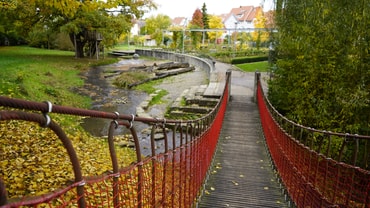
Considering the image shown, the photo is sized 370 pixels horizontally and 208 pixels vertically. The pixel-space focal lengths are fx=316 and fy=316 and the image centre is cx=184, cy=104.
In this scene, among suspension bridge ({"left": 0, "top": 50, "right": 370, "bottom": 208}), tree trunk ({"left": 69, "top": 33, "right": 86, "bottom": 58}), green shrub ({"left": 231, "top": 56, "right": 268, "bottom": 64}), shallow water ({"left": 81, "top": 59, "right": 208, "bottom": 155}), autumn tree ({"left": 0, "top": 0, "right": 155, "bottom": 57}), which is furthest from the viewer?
tree trunk ({"left": 69, "top": 33, "right": 86, "bottom": 58})

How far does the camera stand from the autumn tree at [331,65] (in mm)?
5590

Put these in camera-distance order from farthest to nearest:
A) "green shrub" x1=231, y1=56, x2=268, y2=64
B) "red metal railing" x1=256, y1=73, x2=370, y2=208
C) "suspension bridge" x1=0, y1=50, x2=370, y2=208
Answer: "green shrub" x1=231, y1=56, x2=268, y2=64 < "red metal railing" x1=256, y1=73, x2=370, y2=208 < "suspension bridge" x1=0, y1=50, x2=370, y2=208

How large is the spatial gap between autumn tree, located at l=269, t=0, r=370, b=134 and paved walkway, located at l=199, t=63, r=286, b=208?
4.01 feet

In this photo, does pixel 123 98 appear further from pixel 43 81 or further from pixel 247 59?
pixel 247 59

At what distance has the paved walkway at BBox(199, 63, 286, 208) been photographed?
4.31 meters

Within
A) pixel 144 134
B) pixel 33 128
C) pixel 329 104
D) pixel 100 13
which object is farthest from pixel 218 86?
pixel 100 13

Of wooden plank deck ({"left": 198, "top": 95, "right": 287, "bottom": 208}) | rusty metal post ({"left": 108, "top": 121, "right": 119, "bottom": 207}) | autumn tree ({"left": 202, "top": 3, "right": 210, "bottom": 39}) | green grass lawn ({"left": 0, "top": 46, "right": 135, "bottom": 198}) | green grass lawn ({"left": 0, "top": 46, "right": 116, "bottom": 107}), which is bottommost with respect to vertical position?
wooden plank deck ({"left": 198, "top": 95, "right": 287, "bottom": 208})

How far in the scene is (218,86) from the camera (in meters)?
12.4

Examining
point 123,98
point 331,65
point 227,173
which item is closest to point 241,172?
point 227,173

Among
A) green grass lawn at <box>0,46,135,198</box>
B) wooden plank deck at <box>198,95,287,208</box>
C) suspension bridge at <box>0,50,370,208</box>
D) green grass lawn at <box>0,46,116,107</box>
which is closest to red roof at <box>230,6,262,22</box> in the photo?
green grass lawn at <box>0,46,116,107</box>

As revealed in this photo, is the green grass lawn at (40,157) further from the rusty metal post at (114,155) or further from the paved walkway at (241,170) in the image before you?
the rusty metal post at (114,155)

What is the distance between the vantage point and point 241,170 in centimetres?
549

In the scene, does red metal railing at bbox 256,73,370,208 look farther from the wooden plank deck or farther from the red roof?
the red roof

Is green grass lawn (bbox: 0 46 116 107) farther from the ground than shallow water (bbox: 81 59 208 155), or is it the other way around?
green grass lawn (bbox: 0 46 116 107)
